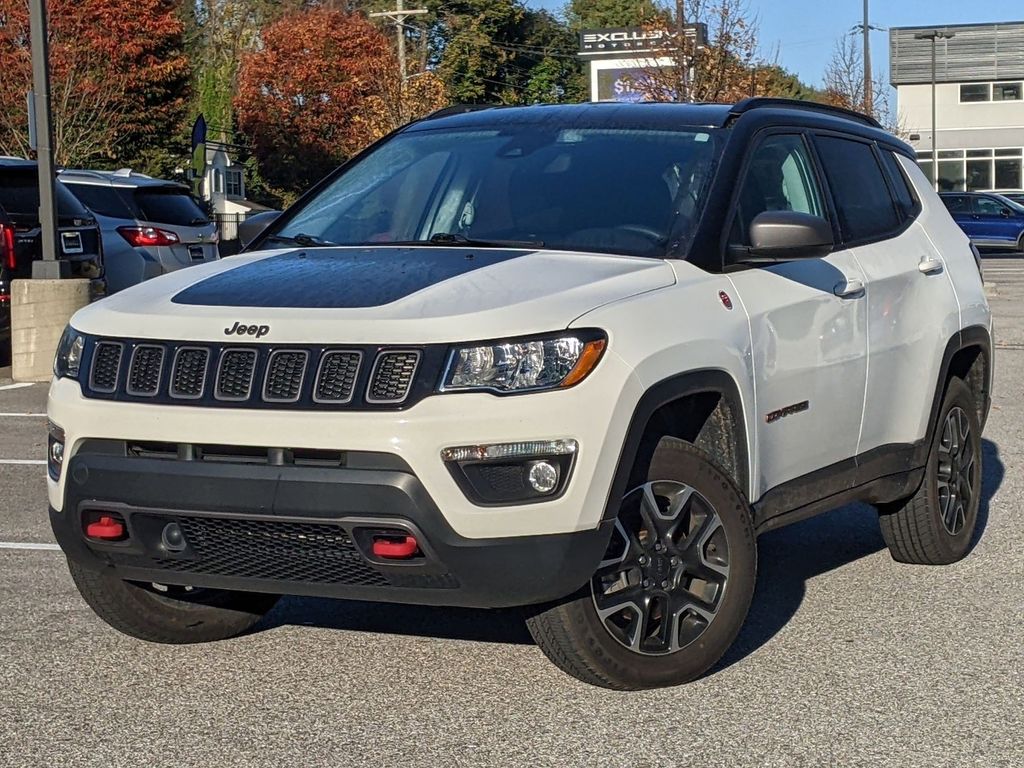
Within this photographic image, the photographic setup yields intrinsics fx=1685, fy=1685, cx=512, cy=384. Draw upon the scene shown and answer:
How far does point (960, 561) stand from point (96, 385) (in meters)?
3.76

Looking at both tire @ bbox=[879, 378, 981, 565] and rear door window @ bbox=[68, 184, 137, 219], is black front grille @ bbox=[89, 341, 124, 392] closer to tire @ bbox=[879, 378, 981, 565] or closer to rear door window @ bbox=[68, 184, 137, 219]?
tire @ bbox=[879, 378, 981, 565]

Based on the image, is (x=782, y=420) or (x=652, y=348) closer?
(x=652, y=348)

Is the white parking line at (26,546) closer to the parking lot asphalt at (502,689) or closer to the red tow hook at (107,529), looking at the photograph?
the parking lot asphalt at (502,689)

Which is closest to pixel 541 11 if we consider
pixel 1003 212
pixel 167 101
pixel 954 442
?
pixel 167 101

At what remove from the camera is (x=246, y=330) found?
4523mm

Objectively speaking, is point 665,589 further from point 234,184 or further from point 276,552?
point 234,184

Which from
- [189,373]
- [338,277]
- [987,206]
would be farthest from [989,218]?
[189,373]

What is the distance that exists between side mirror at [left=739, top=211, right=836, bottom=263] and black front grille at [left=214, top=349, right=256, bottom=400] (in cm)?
168

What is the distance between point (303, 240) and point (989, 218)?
40.1 metres

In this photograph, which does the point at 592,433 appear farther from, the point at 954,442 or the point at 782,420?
the point at 954,442

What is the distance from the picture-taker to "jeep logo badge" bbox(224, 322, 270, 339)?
4496 mm

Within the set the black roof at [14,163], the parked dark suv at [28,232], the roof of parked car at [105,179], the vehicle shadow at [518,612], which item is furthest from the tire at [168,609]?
the roof of parked car at [105,179]

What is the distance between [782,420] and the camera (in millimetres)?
5422

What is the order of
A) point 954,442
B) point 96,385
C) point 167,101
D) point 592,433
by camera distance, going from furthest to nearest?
point 167,101
point 954,442
point 96,385
point 592,433
